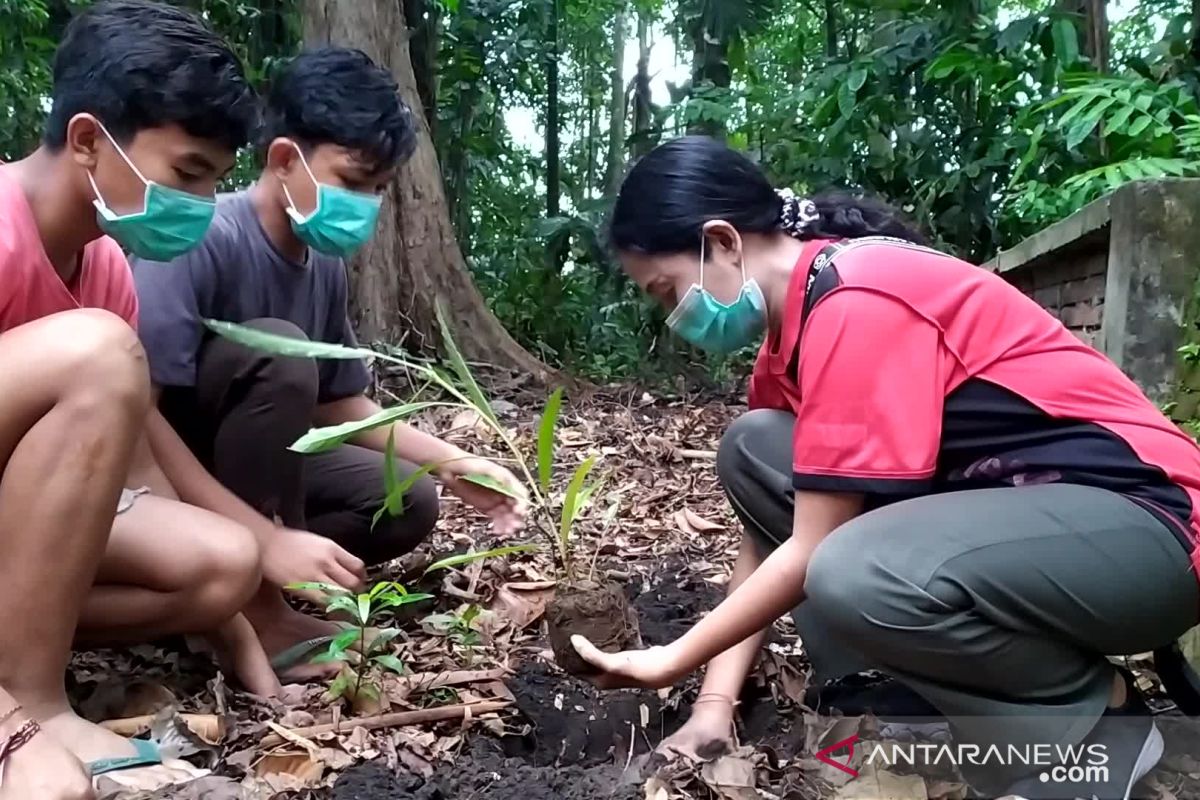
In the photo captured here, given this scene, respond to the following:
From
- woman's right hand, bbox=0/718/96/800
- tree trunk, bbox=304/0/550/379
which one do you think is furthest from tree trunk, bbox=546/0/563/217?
woman's right hand, bbox=0/718/96/800

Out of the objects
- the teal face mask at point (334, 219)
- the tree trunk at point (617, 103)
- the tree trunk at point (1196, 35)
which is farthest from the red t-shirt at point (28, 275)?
the tree trunk at point (617, 103)

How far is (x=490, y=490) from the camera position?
5.97ft

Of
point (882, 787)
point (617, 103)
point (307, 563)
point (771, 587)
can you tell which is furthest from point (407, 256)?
point (617, 103)

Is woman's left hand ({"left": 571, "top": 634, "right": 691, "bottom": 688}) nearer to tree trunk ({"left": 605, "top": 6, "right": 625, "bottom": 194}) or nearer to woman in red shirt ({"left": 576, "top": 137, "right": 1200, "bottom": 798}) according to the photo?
woman in red shirt ({"left": 576, "top": 137, "right": 1200, "bottom": 798})

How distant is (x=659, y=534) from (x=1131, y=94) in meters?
2.19

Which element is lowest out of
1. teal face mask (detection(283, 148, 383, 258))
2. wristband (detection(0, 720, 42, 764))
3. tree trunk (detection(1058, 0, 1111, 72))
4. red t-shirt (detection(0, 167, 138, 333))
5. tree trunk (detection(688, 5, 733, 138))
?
wristband (detection(0, 720, 42, 764))

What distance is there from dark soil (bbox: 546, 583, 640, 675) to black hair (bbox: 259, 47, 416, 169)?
91 cm

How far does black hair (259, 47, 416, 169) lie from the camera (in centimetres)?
186

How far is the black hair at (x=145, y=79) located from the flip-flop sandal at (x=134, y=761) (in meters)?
0.85

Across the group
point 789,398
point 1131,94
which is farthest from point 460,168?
point 789,398

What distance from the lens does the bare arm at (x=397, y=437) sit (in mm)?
1859

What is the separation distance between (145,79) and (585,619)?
1012 mm

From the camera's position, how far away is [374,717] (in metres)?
1.51

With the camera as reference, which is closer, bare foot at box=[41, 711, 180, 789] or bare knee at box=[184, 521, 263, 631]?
bare foot at box=[41, 711, 180, 789]
